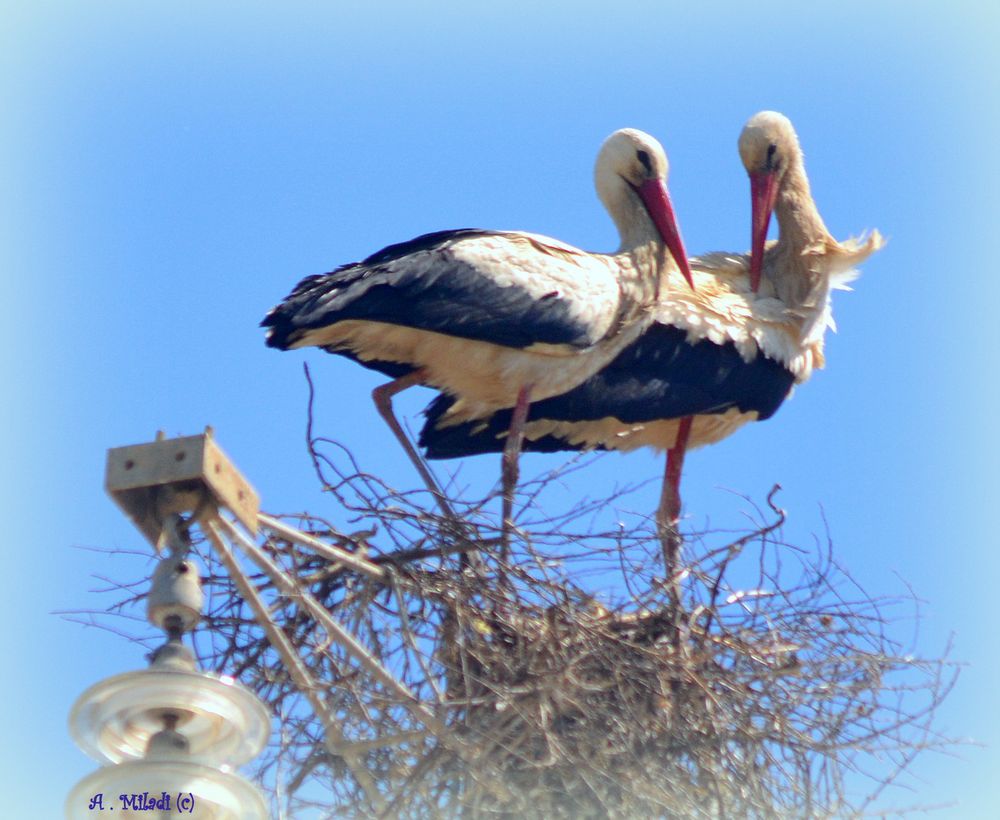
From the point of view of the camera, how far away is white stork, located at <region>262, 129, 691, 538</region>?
6.96 m

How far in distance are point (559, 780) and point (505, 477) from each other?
62.4 inches

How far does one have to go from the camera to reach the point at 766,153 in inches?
331

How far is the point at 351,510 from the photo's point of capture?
605 cm

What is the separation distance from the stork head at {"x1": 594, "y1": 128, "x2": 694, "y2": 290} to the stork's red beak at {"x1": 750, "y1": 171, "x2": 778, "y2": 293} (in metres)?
0.46

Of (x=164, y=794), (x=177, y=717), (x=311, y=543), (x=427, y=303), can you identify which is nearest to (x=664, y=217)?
(x=427, y=303)

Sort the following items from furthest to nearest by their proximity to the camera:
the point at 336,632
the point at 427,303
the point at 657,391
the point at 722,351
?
the point at 722,351 → the point at 657,391 → the point at 427,303 → the point at 336,632

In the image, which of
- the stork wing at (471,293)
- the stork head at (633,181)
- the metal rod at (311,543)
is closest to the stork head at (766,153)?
the stork head at (633,181)

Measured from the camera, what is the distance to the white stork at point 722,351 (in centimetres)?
760

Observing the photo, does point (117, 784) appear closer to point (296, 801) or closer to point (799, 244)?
point (296, 801)

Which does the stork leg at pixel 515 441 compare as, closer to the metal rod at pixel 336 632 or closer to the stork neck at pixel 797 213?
the stork neck at pixel 797 213

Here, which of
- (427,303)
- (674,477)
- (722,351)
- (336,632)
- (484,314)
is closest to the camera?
(336,632)

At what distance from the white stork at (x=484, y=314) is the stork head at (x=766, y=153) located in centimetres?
73

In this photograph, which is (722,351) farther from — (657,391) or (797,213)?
(797,213)

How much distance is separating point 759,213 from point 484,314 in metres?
1.62
